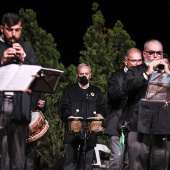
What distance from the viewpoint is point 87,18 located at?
13250 millimetres

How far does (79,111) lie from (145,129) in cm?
289

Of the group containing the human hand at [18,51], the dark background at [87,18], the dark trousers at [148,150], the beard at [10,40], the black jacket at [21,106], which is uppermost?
the dark background at [87,18]

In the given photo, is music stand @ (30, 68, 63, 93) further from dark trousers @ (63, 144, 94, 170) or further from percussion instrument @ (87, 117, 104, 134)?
dark trousers @ (63, 144, 94, 170)

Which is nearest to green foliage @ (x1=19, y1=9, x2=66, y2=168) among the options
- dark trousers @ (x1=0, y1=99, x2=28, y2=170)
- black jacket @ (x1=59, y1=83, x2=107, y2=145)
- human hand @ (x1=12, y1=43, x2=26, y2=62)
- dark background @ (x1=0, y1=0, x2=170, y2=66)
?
black jacket @ (x1=59, y1=83, x2=107, y2=145)

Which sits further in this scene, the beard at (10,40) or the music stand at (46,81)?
the beard at (10,40)

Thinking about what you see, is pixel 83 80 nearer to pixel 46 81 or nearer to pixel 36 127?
pixel 36 127

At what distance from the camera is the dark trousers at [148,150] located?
6102 mm

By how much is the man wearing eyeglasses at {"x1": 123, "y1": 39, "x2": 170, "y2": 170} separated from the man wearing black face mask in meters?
2.57

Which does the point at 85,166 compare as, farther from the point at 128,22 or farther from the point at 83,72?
the point at 128,22

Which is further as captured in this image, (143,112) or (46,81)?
(143,112)

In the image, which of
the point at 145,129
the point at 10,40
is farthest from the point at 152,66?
the point at 10,40

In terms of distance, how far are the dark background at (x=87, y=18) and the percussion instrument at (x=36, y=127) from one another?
595 cm

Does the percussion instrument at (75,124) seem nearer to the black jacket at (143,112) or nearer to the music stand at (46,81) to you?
the black jacket at (143,112)

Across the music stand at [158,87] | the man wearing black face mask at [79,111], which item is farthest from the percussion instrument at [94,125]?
the music stand at [158,87]
